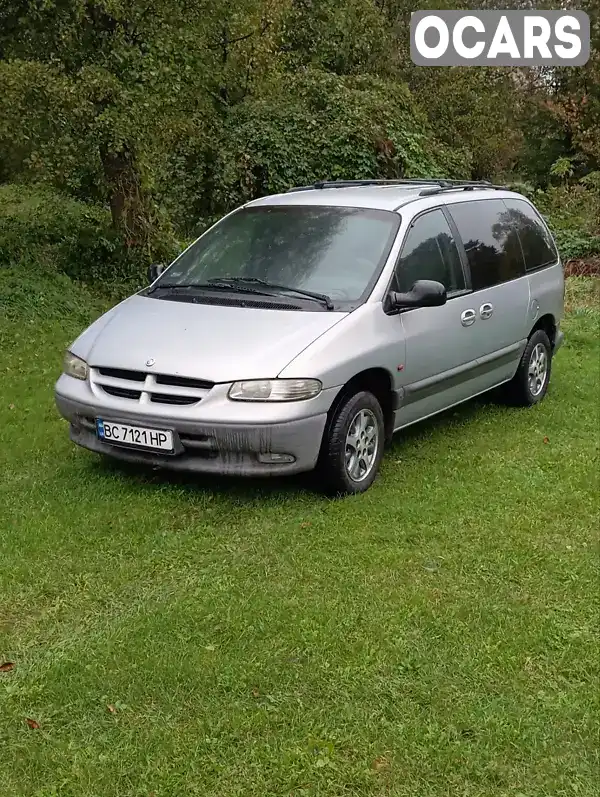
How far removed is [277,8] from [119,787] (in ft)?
43.5

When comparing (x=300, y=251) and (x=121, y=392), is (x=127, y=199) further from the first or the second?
(x=121, y=392)

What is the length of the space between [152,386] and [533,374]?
3.93m

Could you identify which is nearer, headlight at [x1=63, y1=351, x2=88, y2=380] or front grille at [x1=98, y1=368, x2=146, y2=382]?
front grille at [x1=98, y1=368, x2=146, y2=382]

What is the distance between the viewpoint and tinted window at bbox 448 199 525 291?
6.54 m

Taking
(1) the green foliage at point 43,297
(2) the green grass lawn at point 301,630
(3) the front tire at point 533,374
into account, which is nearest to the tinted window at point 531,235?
(3) the front tire at point 533,374

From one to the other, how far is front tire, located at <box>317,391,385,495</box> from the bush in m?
7.54

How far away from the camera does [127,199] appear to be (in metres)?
12.3

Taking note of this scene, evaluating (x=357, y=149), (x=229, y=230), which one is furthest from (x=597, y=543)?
(x=357, y=149)

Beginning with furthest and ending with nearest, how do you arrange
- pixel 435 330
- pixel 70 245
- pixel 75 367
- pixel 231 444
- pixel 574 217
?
pixel 574 217 < pixel 70 245 < pixel 435 330 < pixel 75 367 < pixel 231 444

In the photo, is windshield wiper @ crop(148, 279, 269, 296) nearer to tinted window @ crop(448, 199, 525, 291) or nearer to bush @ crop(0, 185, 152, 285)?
tinted window @ crop(448, 199, 525, 291)

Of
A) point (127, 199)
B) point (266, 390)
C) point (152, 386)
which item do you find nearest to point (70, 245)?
point (127, 199)

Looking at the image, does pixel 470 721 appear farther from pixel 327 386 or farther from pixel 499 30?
pixel 499 30

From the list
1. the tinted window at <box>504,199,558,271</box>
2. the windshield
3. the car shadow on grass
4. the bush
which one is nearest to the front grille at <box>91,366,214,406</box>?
the car shadow on grass

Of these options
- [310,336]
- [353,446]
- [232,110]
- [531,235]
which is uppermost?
[232,110]
